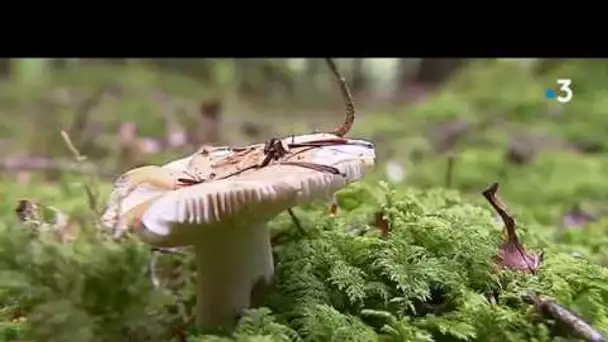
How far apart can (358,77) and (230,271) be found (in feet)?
13.8

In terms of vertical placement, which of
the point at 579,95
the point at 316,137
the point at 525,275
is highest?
the point at 579,95

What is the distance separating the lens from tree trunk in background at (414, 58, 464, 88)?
4.66m

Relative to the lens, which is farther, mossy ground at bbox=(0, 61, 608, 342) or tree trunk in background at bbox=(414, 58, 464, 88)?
tree trunk in background at bbox=(414, 58, 464, 88)

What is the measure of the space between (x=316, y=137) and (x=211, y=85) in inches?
141

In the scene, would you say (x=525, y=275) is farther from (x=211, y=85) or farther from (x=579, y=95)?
(x=211, y=85)

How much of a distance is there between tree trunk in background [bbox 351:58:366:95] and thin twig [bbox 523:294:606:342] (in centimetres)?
401

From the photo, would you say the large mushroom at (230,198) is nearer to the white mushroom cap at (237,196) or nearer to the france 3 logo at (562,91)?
the white mushroom cap at (237,196)

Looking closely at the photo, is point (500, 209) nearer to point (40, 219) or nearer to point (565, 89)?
point (40, 219)

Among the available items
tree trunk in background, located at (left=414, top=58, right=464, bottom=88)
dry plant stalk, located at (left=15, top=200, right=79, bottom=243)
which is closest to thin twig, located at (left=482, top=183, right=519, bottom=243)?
dry plant stalk, located at (left=15, top=200, right=79, bottom=243)

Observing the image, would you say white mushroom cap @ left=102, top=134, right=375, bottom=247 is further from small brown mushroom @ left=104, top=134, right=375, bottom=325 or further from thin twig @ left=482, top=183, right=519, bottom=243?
thin twig @ left=482, top=183, right=519, bottom=243

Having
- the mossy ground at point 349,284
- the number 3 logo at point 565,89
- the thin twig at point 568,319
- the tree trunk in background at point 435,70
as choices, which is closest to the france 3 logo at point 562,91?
the number 3 logo at point 565,89

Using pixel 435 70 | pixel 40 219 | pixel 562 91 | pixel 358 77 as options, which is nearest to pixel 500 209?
pixel 40 219
